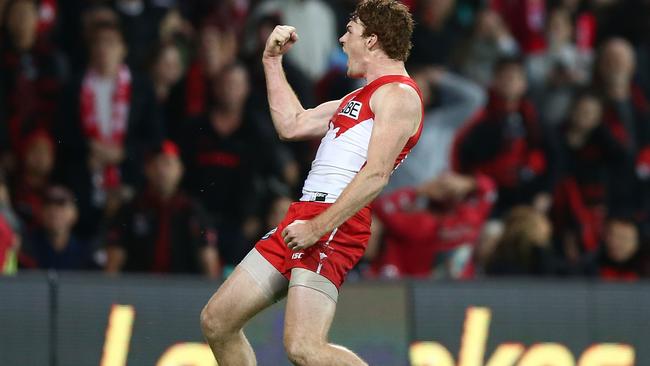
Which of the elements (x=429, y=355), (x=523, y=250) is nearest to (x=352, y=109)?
(x=429, y=355)

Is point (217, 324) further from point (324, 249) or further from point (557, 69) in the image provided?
point (557, 69)

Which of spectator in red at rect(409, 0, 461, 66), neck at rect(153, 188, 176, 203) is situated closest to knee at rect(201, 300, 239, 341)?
neck at rect(153, 188, 176, 203)

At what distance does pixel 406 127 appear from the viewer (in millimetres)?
6867

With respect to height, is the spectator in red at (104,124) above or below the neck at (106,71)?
below

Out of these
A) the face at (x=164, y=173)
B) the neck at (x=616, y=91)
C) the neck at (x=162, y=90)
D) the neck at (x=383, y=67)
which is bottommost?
the face at (x=164, y=173)

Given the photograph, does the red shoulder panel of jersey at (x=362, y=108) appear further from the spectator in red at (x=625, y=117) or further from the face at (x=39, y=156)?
the spectator in red at (x=625, y=117)

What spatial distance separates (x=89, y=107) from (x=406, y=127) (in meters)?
4.50

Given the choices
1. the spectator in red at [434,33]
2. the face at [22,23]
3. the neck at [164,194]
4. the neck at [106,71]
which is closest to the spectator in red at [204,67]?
the neck at [106,71]

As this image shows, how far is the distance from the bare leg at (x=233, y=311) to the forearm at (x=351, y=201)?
0.50 m

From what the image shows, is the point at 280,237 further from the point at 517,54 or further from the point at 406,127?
the point at 517,54

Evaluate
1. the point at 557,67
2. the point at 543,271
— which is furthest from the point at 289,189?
the point at 557,67

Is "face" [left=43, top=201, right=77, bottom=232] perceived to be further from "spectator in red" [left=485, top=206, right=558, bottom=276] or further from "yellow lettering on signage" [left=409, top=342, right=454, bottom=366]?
"spectator in red" [left=485, top=206, right=558, bottom=276]

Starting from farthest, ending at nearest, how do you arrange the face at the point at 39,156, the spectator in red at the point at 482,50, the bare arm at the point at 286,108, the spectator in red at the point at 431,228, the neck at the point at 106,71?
the spectator in red at the point at 482,50, the spectator in red at the point at 431,228, the neck at the point at 106,71, the face at the point at 39,156, the bare arm at the point at 286,108

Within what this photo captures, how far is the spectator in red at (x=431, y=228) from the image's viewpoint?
11195 mm
